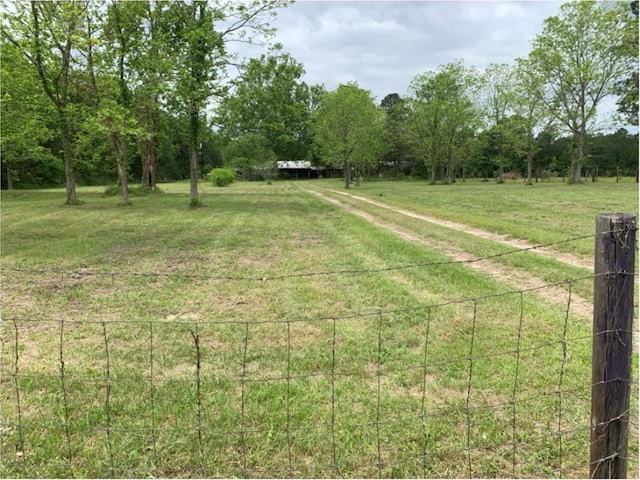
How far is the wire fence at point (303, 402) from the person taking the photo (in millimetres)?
2461

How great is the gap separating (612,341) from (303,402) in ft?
6.31

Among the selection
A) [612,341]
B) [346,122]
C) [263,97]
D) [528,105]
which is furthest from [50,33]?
[528,105]

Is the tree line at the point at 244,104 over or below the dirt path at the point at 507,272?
over

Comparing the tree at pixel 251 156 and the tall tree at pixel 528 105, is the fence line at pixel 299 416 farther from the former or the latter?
the tree at pixel 251 156

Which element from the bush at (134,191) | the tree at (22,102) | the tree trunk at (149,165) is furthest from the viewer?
the tree trunk at (149,165)

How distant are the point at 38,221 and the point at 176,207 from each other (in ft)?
17.6

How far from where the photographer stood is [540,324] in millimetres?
4445

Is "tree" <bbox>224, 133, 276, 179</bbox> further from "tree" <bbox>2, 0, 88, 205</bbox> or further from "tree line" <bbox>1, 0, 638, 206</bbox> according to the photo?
"tree" <bbox>2, 0, 88, 205</bbox>

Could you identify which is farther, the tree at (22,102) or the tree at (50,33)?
the tree at (22,102)

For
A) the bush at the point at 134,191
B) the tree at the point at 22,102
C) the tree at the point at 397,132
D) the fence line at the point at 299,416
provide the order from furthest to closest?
1. the tree at the point at 397,132
2. the bush at the point at 134,191
3. the tree at the point at 22,102
4. the fence line at the point at 299,416

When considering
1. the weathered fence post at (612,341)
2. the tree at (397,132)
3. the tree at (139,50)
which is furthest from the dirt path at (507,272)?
the tree at (397,132)

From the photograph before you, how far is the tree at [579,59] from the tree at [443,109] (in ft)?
22.0

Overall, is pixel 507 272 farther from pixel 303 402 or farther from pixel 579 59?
pixel 579 59

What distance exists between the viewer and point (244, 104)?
654 inches
